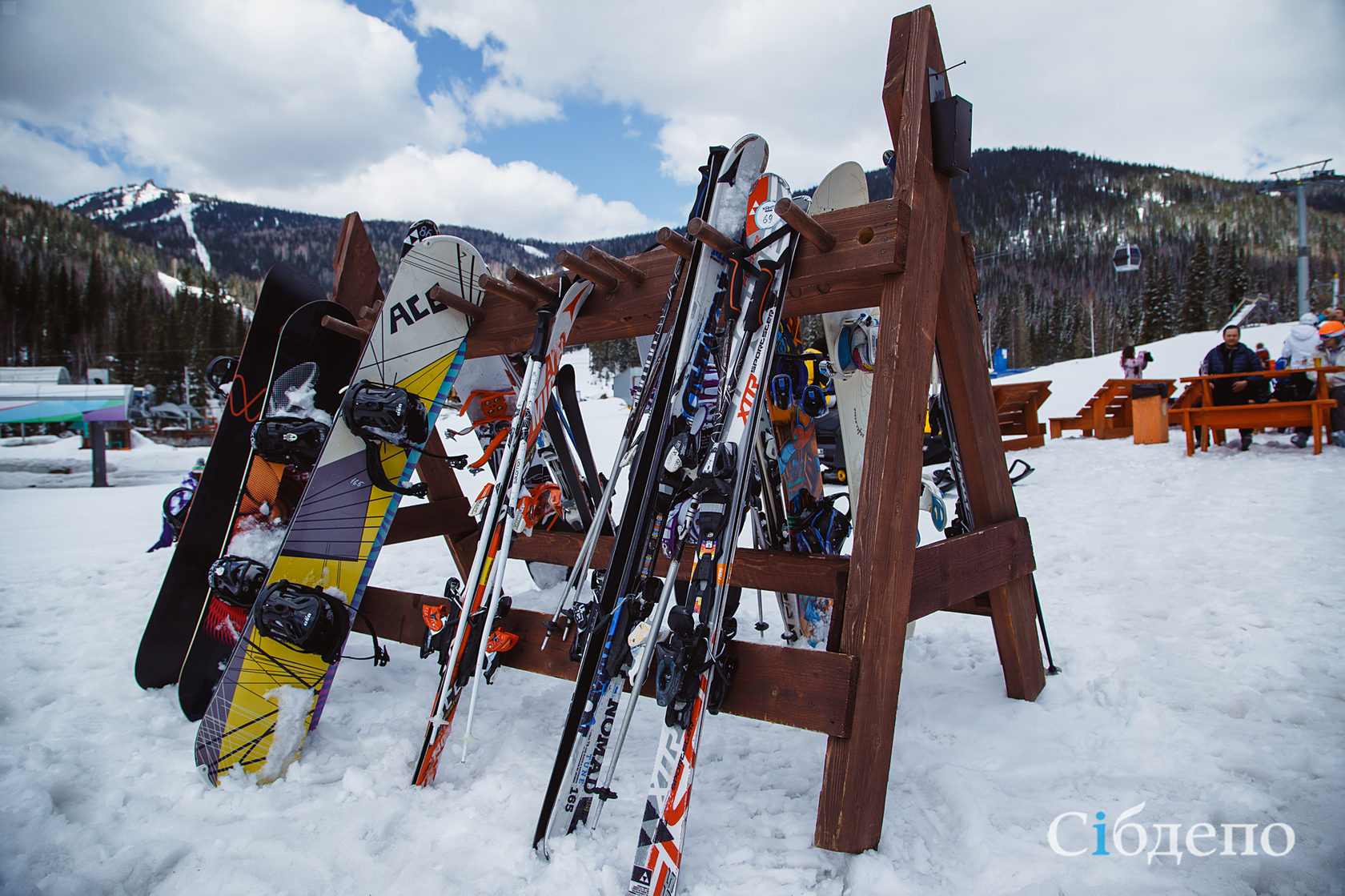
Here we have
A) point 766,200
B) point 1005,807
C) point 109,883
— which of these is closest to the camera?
point 109,883

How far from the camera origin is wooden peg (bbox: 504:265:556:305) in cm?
228

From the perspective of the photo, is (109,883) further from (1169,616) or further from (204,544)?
(1169,616)

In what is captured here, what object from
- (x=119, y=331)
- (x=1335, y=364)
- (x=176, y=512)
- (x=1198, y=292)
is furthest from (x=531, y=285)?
(x=119, y=331)

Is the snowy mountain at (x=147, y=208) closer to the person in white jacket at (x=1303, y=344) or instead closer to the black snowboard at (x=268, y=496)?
the black snowboard at (x=268, y=496)

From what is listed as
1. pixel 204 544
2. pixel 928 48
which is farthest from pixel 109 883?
pixel 928 48

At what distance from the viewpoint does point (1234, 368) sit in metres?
7.41

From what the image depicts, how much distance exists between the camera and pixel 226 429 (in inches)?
111

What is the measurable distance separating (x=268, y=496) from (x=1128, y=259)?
28.9 metres

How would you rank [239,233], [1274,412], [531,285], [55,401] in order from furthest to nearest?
[239,233], [55,401], [1274,412], [531,285]

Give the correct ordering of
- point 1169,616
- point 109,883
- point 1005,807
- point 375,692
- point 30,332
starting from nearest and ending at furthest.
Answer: point 109,883
point 1005,807
point 375,692
point 1169,616
point 30,332

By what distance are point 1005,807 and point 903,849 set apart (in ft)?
1.17

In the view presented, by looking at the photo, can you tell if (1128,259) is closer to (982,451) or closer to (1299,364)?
(1299,364)

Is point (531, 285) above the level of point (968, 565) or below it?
above

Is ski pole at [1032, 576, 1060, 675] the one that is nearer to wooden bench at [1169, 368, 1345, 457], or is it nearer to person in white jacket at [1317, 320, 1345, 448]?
wooden bench at [1169, 368, 1345, 457]
